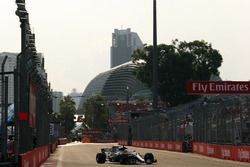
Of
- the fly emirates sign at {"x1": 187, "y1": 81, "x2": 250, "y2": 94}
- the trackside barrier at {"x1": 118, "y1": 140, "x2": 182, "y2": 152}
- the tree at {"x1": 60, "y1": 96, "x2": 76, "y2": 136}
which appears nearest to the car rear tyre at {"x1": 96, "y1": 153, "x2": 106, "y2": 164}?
the fly emirates sign at {"x1": 187, "y1": 81, "x2": 250, "y2": 94}

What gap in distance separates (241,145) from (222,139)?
3.40 meters

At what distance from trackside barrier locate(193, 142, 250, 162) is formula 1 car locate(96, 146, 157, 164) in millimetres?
5264

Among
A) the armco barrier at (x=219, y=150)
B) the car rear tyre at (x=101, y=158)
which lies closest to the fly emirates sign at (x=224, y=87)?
the armco barrier at (x=219, y=150)

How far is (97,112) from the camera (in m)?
139

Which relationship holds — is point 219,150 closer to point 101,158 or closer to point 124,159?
point 101,158

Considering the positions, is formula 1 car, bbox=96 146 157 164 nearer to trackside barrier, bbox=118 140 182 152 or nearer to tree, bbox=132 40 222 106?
trackside barrier, bbox=118 140 182 152

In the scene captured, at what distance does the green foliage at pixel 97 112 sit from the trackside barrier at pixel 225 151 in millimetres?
94651

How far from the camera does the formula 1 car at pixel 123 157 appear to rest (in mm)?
27578

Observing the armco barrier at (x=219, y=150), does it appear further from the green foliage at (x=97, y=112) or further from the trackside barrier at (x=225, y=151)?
the green foliage at (x=97, y=112)

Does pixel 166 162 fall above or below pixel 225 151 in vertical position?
below

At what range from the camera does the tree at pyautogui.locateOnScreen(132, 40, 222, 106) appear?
265 ft

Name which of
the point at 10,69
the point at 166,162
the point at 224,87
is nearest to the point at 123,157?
the point at 166,162

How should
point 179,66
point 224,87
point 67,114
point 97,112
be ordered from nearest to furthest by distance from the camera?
1. point 224,87
2. point 179,66
3. point 67,114
4. point 97,112

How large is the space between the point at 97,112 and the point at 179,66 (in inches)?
2371
